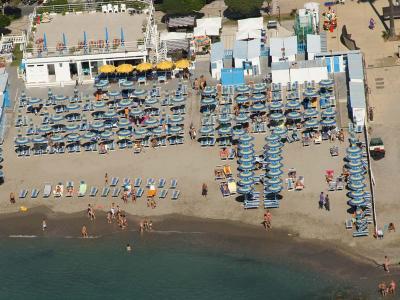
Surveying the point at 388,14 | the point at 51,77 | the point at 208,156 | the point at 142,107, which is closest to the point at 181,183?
the point at 208,156

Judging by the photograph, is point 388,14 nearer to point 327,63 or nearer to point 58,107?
point 327,63

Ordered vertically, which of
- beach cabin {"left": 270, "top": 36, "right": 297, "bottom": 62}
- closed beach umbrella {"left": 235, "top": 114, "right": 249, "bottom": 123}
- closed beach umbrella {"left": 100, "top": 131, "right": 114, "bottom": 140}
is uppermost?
beach cabin {"left": 270, "top": 36, "right": 297, "bottom": 62}

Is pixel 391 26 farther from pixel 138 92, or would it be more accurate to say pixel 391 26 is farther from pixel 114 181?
pixel 114 181

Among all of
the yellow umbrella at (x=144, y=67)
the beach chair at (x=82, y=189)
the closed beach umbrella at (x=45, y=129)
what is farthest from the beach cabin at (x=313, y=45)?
the beach chair at (x=82, y=189)

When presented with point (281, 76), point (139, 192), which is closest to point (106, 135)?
point (139, 192)

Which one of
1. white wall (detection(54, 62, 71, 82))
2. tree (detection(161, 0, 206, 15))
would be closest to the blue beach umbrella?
white wall (detection(54, 62, 71, 82))

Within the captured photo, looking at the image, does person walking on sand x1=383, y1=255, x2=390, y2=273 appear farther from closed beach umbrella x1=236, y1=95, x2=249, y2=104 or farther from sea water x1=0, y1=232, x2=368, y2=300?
closed beach umbrella x1=236, y1=95, x2=249, y2=104

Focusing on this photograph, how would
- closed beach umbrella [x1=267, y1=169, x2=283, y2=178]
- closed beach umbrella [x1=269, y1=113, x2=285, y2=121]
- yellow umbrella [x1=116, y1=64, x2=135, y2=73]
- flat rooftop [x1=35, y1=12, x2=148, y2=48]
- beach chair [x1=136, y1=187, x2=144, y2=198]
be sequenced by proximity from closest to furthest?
closed beach umbrella [x1=267, y1=169, x2=283, y2=178] → beach chair [x1=136, y1=187, x2=144, y2=198] → closed beach umbrella [x1=269, y1=113, x2=285, y2=121] → yellow umbrella [x1=116, y1=64, x2=135, y2=73] → flat rooftop [x1=35, y1=12, x2=148, y2=48]
